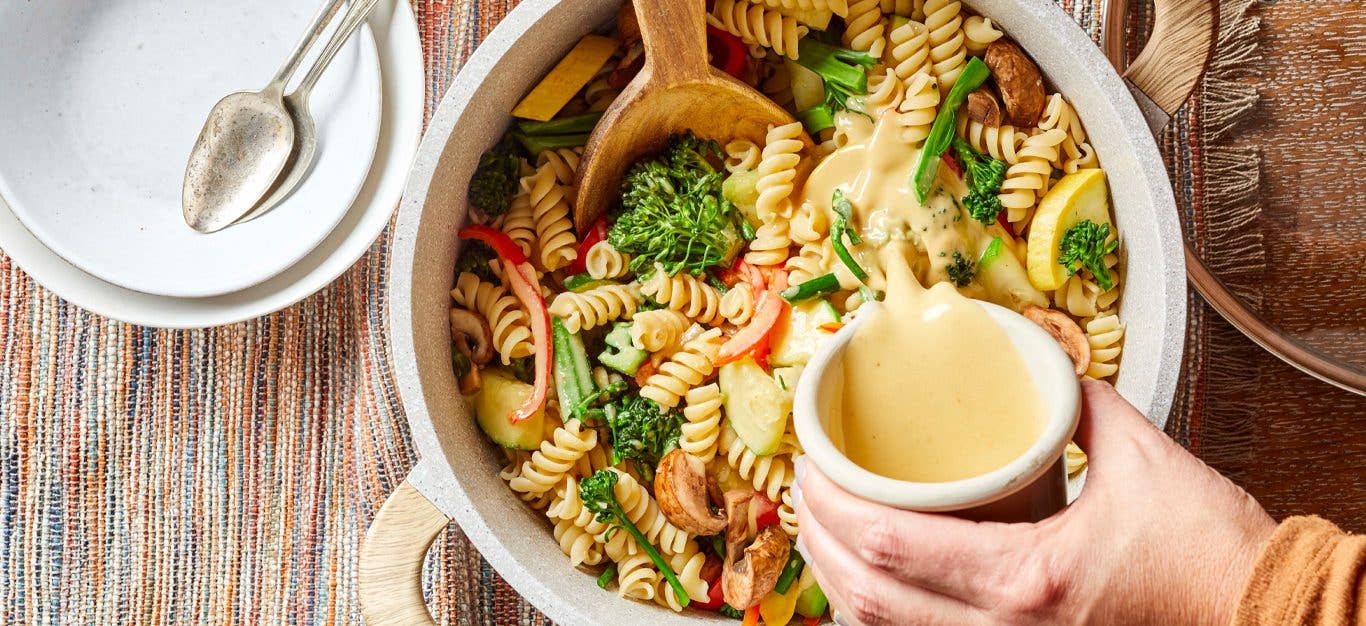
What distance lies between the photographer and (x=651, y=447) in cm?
295

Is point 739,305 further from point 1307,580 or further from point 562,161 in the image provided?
point 1307,580

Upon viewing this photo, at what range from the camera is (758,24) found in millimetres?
2859

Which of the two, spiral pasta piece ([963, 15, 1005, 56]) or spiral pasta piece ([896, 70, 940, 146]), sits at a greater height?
spiral pasta piece ([963, 15, 1005, 56])

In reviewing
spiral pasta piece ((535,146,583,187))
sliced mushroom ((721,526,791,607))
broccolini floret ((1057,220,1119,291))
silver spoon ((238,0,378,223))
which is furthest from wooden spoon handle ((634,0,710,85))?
sliced mushroom ((721,526,791,607))

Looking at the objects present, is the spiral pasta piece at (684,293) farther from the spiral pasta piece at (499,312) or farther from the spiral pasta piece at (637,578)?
the spiral pasta piece at (637,578)

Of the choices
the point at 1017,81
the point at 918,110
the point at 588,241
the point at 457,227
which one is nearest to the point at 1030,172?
the point at 1017,81

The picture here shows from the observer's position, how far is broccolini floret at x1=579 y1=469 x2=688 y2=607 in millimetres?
2840

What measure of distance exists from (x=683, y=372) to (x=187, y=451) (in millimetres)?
1621

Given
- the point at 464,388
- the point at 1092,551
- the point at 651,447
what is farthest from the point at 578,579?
the point at 1092,551

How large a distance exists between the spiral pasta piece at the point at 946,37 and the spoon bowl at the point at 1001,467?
1007mm

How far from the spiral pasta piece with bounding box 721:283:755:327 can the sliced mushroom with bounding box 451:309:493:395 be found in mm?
670

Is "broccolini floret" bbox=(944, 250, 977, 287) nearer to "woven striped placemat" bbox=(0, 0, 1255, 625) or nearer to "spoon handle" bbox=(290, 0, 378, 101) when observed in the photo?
"woven striped placemat" bbox=(0, 0, 1255, 625)

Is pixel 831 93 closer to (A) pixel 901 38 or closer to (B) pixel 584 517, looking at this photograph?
(A) pixel 901 38

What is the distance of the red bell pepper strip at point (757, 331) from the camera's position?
2.85 meters
